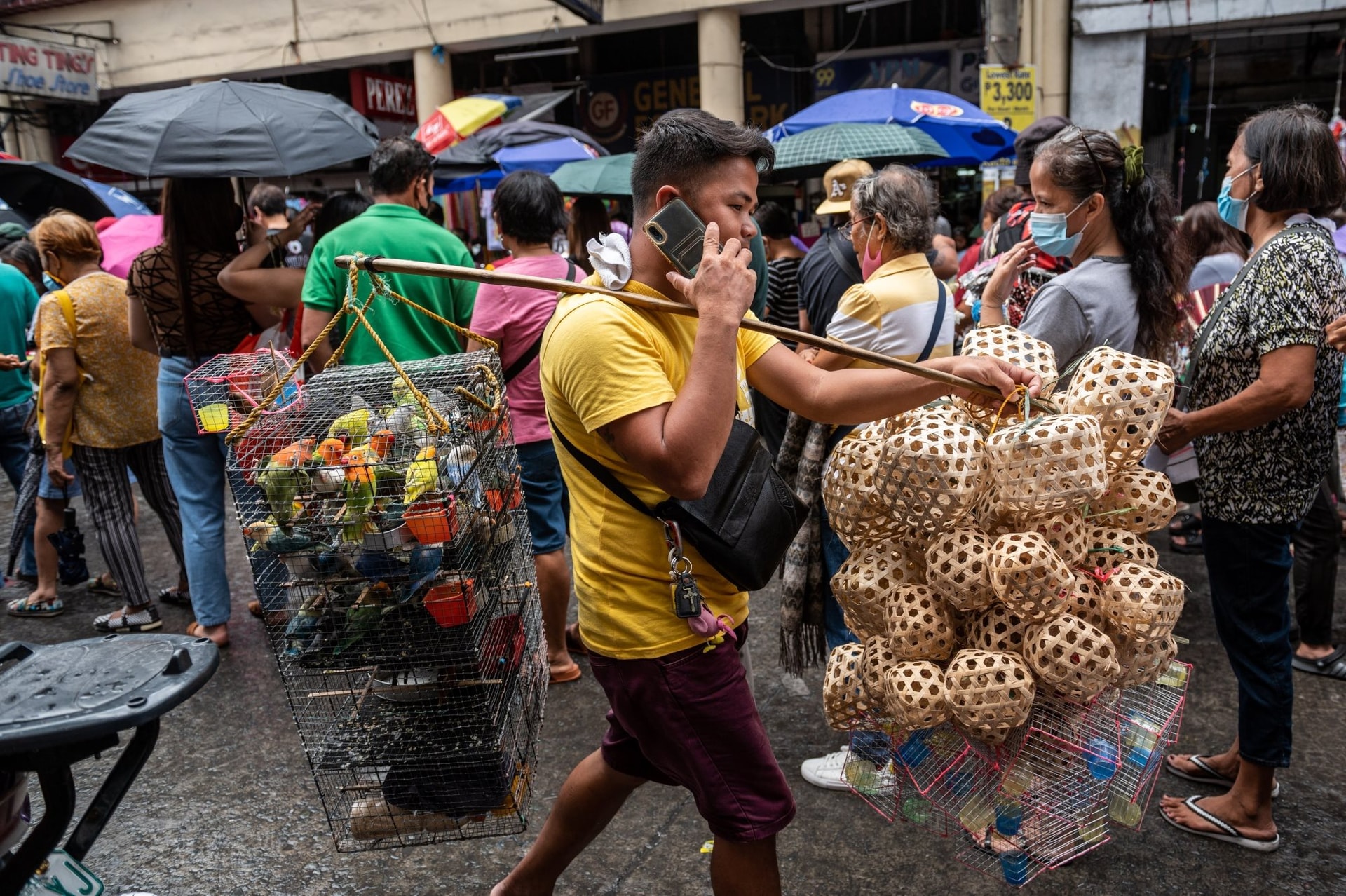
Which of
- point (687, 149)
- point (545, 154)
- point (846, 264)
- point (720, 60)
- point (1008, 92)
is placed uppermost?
point (720, 60)

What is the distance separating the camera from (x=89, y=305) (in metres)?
4.80

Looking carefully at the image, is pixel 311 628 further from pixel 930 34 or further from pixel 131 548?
pixel 930 34

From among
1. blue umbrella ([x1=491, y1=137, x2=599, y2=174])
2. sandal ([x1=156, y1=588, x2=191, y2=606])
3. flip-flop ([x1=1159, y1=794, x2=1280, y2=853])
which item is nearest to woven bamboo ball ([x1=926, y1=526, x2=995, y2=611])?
flip-flop ([x1=1159, y1=794, x2=1280, y2=853])

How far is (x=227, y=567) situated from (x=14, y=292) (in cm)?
205

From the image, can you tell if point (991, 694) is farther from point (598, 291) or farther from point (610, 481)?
point (598, 291)

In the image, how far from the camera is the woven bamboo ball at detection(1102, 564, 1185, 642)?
2.13 meters

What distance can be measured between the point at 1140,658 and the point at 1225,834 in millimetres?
1209

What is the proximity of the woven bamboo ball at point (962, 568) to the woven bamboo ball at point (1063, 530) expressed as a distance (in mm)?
98

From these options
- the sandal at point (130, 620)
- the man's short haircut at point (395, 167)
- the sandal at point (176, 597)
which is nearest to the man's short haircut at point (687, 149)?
the man's short haircut at point (395, 167)

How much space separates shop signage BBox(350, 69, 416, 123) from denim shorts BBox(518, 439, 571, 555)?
1226 cm

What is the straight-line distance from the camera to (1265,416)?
2762 mm

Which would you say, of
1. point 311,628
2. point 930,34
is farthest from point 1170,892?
point 930,34

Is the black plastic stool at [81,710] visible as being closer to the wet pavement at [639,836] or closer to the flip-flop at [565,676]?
the wet pavement at [639,836]

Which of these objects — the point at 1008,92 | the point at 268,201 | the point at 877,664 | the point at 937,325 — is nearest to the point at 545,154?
the point at 268,201
